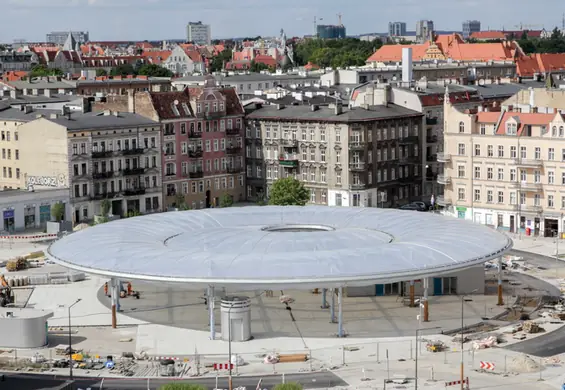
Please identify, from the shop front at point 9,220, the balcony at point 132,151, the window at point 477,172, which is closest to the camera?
the shop front at point 9,220

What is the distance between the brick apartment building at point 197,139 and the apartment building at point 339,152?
211 cm

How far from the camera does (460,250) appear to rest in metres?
84.2

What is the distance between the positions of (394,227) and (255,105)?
192ft

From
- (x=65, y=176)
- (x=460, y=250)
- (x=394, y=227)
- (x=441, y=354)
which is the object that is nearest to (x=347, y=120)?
(x=65, y=176)

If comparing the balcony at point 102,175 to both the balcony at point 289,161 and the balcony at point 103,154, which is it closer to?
the balcony at point 103,154

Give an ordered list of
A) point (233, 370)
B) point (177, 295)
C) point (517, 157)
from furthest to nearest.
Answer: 1. point (517, 157)
2. point (177, 295)
3. point (233, 370)

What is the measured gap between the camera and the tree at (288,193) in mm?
129875

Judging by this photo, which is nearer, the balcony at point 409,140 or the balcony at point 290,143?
the balcony at point 290,143

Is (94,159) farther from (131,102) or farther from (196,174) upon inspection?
(196,174)

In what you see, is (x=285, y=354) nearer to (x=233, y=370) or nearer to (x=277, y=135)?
(x=233, y=370)

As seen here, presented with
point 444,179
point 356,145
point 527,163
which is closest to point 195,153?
point 356,145

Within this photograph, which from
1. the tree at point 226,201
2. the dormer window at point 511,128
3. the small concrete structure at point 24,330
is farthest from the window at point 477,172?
the small concrete structure at point 24,330

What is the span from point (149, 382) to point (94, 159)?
65366mm

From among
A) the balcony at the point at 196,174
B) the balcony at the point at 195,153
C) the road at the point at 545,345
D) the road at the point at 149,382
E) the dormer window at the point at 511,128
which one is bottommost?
the road at the point at 149,382
